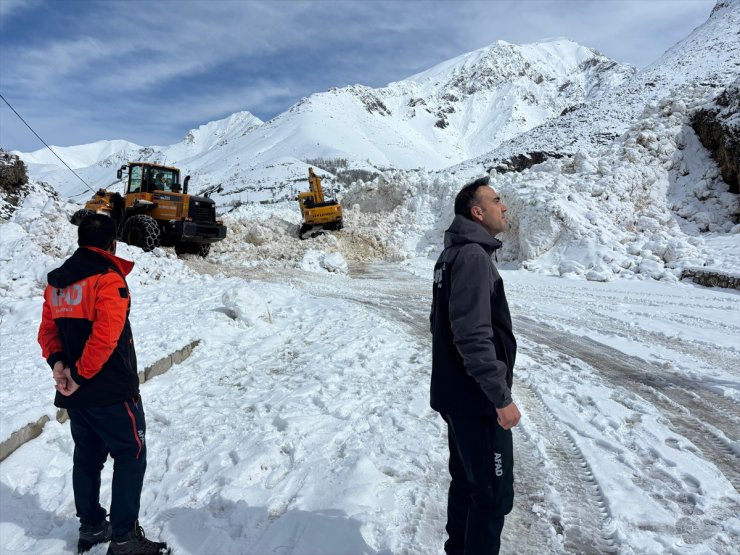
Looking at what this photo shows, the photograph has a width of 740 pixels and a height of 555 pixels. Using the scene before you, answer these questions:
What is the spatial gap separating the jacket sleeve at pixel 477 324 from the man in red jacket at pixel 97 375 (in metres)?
1.74

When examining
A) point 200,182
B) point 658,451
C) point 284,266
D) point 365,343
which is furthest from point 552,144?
point 200,182

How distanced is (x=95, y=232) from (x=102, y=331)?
1.73 ft

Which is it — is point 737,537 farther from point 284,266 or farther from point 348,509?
point 284,266

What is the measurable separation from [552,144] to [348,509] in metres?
34.4

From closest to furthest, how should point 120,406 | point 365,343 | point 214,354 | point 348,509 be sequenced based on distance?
point 120,406, point 348,509, point 214,354, point 365,343

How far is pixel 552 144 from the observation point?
33062 mm

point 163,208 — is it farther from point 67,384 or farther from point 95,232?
point 67,384

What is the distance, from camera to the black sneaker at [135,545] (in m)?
2.53

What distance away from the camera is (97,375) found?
2451 millimetres

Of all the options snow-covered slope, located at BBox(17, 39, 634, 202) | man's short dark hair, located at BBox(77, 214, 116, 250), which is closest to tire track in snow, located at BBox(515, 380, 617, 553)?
man's short dark hair, located at BBox(77, 214, 116, 250)

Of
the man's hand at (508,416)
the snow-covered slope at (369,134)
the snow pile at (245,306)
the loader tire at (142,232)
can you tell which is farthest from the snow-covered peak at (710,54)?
the snow-covered slope at (369,134)

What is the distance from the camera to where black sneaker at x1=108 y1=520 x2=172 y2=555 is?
2529mm

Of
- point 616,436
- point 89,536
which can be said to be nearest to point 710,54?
point 616,436

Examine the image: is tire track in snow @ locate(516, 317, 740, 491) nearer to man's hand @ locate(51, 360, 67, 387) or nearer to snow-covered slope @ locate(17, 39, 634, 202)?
man's hand @ locate(51, 360, 67, 387)
